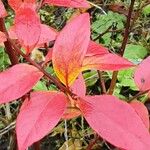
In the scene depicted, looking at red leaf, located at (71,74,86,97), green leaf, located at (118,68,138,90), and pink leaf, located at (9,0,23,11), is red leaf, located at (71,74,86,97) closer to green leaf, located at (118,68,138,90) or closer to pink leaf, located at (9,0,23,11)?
pink leaf, located at (9,0,23,11)

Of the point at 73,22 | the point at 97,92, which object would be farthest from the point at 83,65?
the point at 97,92

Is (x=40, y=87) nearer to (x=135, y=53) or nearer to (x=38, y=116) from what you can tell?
(x=135, y=53)

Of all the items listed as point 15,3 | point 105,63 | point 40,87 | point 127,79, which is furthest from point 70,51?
point 127,79

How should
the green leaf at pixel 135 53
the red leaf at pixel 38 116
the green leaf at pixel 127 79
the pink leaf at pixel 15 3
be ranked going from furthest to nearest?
the green leaf at pixel 135 53 → the green leaf at pixel 127 79 → the pink leaf at pixel 15 3 → the red leaf at pixel 38 116

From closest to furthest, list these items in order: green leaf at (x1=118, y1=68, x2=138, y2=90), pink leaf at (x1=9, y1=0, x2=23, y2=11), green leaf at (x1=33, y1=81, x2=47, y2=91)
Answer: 1. pink leaf at (x1=9, y1=0, x2=23, y2=11)
2. green leaf at (x1=33, y1=81, x2=47, y2=91)
3. green leaf at (x1=118, y1=68, x2=138, y2=90)

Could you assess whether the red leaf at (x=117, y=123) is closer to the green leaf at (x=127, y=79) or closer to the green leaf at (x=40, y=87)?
the green leaf at (x=40, y=87)

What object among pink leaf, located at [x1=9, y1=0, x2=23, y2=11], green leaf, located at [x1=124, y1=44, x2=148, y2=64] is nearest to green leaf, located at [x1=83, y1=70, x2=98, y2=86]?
green leaf, located at [x1=124, y1=44, x2=148, y2=64]

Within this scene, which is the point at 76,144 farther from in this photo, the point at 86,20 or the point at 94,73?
the point at 86,20

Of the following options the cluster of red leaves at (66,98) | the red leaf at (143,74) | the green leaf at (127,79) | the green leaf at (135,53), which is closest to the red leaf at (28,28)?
the cluster of red leaves at (66,98)
